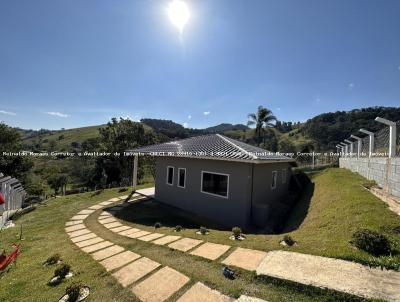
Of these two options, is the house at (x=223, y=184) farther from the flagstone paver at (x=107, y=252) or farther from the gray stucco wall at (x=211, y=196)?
the flagstone paver at (x=107, y=252)

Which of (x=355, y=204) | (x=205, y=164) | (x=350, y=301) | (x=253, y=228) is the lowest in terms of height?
(x=253, y=228)

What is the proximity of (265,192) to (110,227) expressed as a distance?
742 cm

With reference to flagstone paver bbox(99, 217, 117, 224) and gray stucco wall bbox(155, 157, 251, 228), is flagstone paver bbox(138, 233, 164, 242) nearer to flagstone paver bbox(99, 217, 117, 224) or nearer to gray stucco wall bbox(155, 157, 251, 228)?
flagstone paver bbox(99, 217, 117, 224)

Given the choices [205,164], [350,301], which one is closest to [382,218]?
[350,301]

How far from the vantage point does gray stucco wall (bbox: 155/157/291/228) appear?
31.4ft

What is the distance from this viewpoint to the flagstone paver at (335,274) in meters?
3.22

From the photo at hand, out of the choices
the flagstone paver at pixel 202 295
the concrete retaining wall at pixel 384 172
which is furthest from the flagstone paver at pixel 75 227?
the concrete retaining wall at pixel 384 172

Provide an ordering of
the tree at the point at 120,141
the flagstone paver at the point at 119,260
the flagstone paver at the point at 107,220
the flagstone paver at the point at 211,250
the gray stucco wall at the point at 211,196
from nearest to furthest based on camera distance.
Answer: the flagstone paver at the point at 119,260 < the flagstone paver at the point at 211,250 < the flagstone paver at the point at 107,220 < the gray stucco wall at the point at 211,196 < the tree at the point at 120,141

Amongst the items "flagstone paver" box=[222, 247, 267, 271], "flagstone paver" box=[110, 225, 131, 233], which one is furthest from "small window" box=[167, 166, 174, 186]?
"flagstone paver" box=[222, 247, 267, 271]

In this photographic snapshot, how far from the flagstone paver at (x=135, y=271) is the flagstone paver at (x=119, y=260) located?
0.22 metres

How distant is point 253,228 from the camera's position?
9688 mm

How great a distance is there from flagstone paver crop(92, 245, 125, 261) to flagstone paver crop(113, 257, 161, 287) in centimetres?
102

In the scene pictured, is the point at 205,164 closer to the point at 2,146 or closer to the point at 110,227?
the point at 110,227

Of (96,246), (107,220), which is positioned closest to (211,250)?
(96,246)
